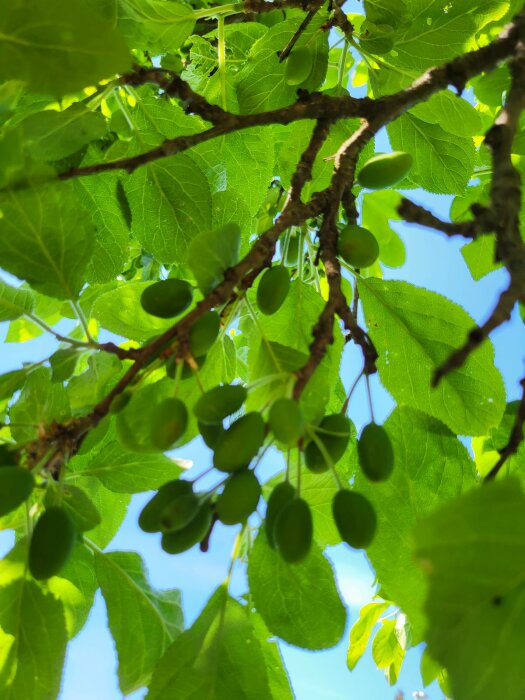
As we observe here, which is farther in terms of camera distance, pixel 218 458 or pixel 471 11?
pixel 471 11

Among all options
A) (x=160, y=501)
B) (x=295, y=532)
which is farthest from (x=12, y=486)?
(x=295, y=532)

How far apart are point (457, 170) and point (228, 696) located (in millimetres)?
1777

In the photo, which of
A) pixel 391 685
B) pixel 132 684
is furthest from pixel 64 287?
pixel 391 685

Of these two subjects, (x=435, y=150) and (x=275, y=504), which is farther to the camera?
(x=435, y=150)

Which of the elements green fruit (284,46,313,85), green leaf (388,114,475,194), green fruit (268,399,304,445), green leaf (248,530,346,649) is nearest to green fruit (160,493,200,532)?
green fruit (268,399,304,445)

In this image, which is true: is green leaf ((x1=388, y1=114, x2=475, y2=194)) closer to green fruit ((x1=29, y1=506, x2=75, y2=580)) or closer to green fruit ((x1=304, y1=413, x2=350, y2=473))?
green fruit ((x1=304, y1=413, x2=350, y2=473))

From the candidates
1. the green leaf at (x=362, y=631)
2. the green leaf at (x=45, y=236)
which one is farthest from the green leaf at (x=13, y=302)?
the green leaf at (x=362, y=631)

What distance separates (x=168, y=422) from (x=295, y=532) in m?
0.26

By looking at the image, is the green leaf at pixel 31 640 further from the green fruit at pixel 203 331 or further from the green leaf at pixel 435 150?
the green leaf at pixel 435 150

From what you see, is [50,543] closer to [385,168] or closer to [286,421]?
[286,421]

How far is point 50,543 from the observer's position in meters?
1.12

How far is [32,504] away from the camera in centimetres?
169

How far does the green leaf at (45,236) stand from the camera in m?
1.27

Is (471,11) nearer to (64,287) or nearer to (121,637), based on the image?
(64,287)
